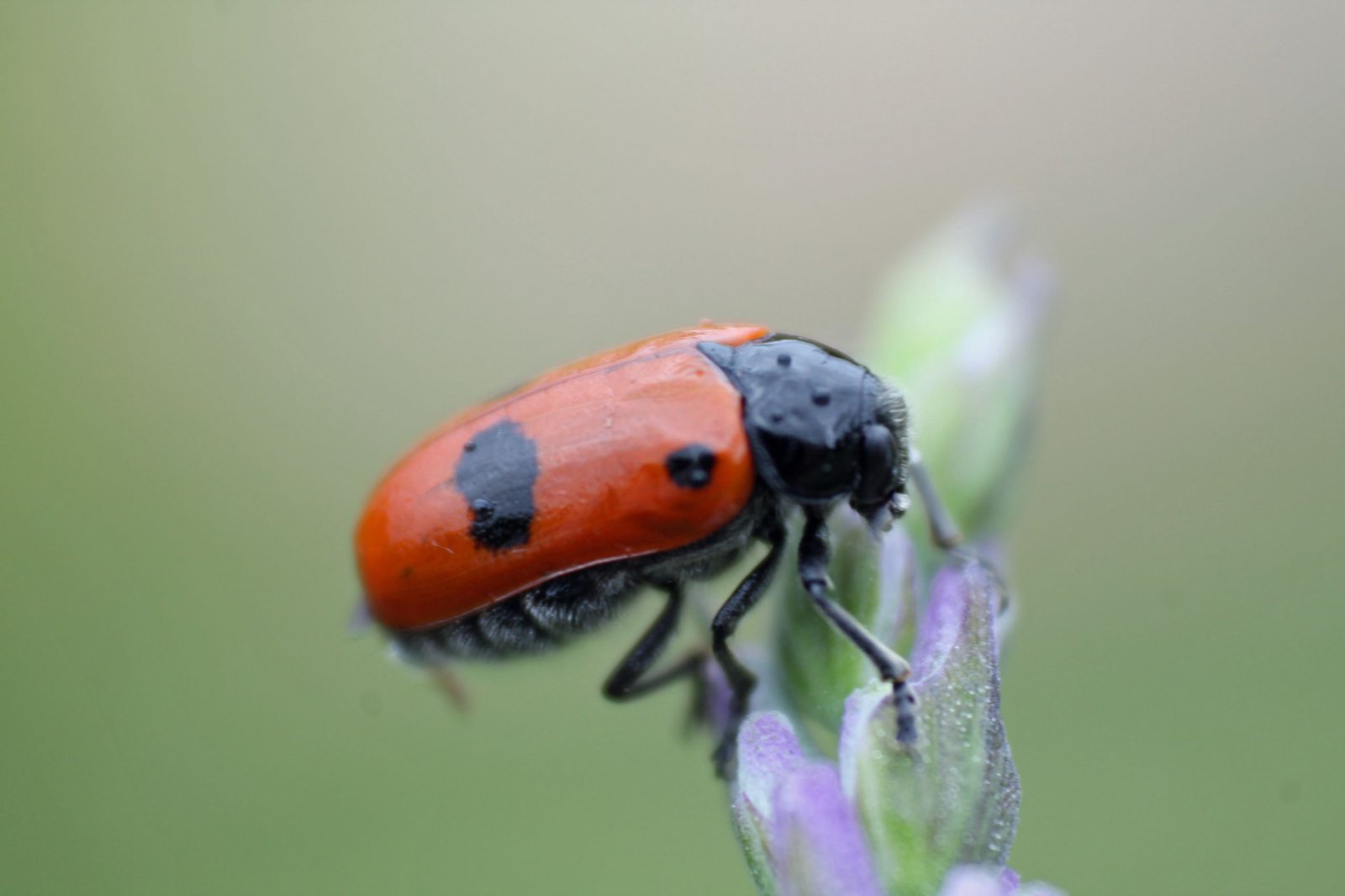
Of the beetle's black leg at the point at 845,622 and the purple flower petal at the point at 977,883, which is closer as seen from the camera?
the purple flower petal at the point at 977,883

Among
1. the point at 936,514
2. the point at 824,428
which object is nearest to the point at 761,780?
the point at 936,514

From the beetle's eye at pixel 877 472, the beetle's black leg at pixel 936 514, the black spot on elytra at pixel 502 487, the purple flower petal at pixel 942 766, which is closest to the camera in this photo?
the purple flower petal at pixel 942 766

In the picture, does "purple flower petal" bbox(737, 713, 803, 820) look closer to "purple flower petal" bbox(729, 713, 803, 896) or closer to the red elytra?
"purple flower petal" bbox(729, 713, 803, 896)

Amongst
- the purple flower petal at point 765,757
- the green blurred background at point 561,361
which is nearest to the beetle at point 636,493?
the green blurred background at point 561,361

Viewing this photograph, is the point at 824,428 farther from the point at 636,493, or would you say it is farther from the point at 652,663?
the point at 652,663

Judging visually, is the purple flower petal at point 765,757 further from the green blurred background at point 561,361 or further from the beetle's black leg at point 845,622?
the green blurred background at point 561,361

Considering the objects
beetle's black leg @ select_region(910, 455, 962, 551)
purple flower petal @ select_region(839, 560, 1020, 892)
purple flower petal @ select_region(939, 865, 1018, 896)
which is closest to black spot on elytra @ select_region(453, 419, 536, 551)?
beetle's black leg @ select_region(910, 455, 962, 551)

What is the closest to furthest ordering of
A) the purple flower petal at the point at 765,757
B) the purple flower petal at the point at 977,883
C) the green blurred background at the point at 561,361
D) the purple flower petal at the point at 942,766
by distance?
the purple flower petal at the point at 977,883, the purple flower petal at the point at 942,766, the purple flower petal at the point at 765,757, the green blurred background at the point at 561,361
